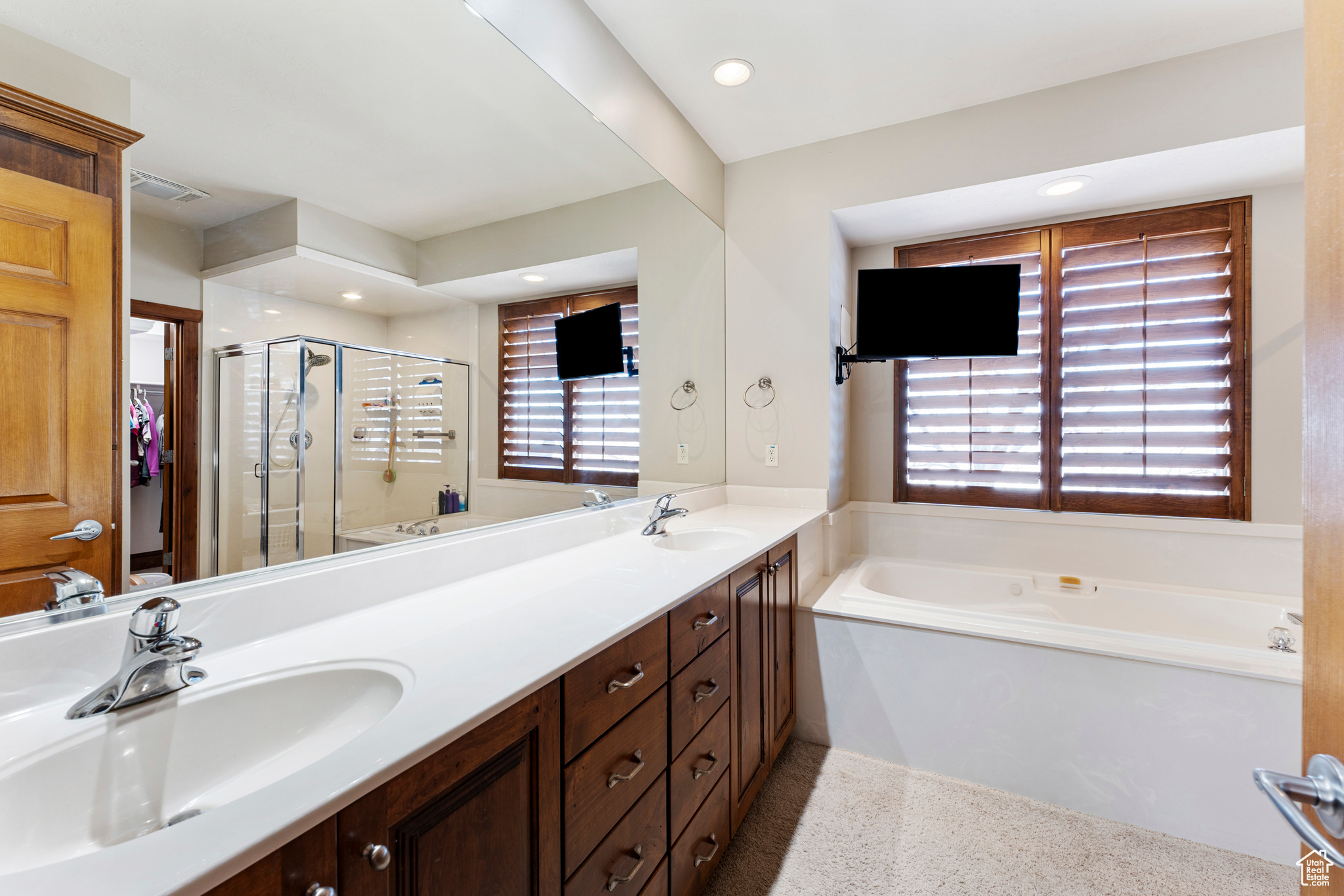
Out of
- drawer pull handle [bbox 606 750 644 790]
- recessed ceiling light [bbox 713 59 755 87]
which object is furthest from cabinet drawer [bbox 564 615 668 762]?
recessed ceiling light [bbox 713 59 755 87]

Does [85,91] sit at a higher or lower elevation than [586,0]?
lower

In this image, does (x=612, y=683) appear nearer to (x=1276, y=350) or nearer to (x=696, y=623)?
(x=696, y=623)

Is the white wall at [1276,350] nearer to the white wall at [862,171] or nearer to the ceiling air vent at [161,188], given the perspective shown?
the white wall at [862,171]

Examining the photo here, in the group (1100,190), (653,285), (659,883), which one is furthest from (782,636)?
(1100,190)

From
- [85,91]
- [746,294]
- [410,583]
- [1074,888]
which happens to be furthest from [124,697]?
[746,294]

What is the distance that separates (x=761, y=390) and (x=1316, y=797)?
2375 millimetres

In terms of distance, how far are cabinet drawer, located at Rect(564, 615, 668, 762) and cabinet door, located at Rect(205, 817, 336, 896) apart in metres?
0.39

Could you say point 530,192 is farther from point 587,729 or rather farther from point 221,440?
point 587,729

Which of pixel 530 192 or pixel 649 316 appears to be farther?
pixel 649 316

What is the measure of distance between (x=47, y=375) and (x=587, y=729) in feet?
3.05

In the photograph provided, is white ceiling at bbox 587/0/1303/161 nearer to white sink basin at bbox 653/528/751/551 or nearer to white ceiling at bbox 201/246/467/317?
white ceiling at bbox 201/246/467/317

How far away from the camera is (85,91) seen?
2.56ft

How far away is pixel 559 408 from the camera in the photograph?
1.90 m

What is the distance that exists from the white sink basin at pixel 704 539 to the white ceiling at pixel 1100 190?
1.59 metres
